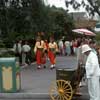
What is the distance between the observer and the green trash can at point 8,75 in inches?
503

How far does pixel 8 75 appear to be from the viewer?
505 inches

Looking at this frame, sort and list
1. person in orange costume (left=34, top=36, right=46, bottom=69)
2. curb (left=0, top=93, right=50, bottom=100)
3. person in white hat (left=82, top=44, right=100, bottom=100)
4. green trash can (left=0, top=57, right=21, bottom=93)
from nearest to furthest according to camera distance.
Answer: person in white hat (left=82, top=44, right=100, bottom=100), curb (left=0, top=93, right=50, bottom=100), green trash can (left=0, top=57, right=21, bottom=93), person in orange costume (left=34, top=36, right=46, bottom=69)

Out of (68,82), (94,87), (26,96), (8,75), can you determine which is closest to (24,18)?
(8,75)

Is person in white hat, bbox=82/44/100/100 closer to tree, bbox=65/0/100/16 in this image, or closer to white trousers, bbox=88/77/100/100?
white trousers, bbox=88/77/100/100

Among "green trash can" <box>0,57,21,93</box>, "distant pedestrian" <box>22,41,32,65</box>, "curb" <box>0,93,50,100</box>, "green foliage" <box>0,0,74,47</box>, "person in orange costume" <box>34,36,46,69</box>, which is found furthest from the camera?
"green foliage" <box>0,0,74,47</box>

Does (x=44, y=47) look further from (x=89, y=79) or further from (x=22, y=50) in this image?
(x=89, y=79)

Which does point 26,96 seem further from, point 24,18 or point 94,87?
point 24,18

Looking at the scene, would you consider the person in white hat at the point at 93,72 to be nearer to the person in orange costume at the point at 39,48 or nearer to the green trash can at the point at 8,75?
the green trash can at the point at 8,75

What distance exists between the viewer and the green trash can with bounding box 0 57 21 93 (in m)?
12.8

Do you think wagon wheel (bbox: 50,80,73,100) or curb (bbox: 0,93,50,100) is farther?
curb (bbox: 0,93,50,100)

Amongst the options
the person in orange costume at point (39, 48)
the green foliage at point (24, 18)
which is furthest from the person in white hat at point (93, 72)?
the green foliage at point (24, 18)

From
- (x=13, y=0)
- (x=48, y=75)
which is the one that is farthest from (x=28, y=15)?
(x=48, y=75)

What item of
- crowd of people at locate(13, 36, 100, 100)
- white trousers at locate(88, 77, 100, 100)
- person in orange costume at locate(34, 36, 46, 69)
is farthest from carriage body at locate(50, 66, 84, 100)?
person in orange costume at locate(34, 36, 46, 69)

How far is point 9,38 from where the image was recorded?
26.9 metres
